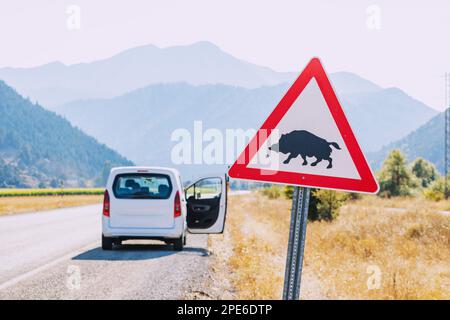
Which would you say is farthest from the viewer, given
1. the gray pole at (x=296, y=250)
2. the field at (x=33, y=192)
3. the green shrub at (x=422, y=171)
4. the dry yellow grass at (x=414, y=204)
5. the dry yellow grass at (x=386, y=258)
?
the green shrub at (x=422, y=171)

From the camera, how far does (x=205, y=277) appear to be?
10836 mm

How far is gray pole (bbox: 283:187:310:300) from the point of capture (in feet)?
14.3

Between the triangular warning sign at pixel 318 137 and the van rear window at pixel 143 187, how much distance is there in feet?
33.8

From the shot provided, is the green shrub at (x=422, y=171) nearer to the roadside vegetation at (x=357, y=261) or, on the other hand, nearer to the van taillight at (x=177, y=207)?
the roadside vegetation at (x=357, y=261)

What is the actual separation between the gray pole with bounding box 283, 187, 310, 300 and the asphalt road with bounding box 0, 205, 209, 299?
181 inches

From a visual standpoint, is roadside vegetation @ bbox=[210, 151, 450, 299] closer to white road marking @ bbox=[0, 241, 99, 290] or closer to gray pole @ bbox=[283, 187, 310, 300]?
white road marking @ bbox=[0, 241, 99, 290]

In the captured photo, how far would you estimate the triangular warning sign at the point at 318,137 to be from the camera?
15.2 ft

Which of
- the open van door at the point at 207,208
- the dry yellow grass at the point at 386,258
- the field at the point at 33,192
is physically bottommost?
the field at the point at 33,192

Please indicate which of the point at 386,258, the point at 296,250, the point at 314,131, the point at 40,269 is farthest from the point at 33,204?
the point at 296,250

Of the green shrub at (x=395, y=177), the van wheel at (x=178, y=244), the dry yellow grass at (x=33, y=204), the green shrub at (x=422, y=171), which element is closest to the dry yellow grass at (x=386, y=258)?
the van wheel at (x=178, y=244)

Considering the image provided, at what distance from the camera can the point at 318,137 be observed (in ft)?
15.1

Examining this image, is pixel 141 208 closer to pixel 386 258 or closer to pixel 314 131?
pixel 386 258

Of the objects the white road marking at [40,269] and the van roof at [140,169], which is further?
the van roof at [140,169]
